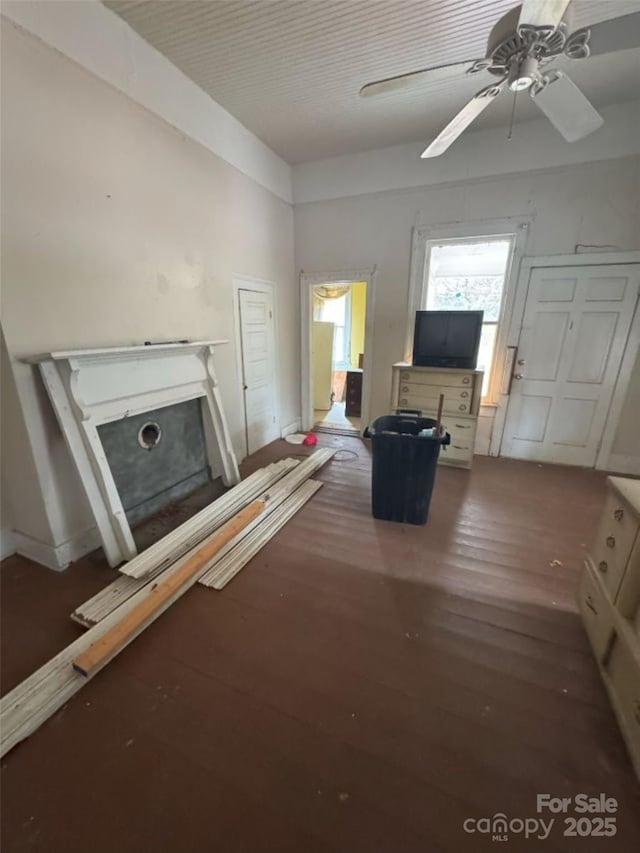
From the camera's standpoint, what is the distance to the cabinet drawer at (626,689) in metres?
1.17

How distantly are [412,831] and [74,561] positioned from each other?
217 cm

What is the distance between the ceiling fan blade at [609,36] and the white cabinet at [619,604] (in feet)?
5.98

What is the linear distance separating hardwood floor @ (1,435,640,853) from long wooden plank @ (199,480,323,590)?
0.08m

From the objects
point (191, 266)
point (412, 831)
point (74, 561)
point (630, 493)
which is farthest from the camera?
point (191, 266)

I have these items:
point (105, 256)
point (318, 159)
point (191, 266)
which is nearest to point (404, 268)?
point (318, 159)

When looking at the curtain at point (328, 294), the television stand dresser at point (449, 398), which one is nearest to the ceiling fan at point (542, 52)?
the television stand dresser at point (449, 398)

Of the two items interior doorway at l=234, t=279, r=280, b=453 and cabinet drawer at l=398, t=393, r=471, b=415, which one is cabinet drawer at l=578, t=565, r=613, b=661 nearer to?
cabinet drawer at l=398, t=393, r=471, b=415

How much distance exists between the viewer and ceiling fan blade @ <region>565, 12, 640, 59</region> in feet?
4.27

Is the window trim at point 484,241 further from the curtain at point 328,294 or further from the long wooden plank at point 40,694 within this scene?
the curtain at point 328,294

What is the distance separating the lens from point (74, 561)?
2.12 metres

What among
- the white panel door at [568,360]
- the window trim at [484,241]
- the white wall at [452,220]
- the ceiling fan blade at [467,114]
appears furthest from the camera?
the window trim at [484,241]

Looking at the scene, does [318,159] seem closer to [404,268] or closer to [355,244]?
[355,244]

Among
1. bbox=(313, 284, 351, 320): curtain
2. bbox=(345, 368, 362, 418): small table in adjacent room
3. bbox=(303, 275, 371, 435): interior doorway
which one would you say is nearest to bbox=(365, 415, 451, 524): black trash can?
bbox=(303, 275, 371, 435): interior doorway

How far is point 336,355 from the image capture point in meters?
8.44
